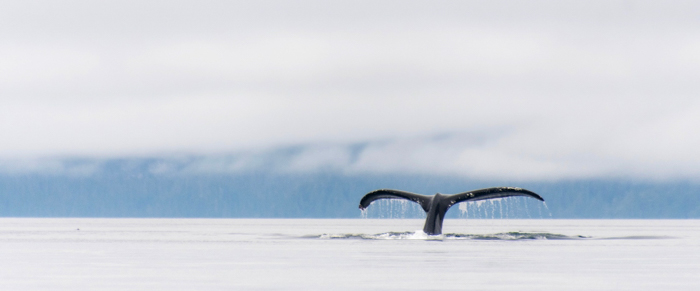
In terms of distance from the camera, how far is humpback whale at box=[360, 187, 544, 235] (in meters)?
37.8

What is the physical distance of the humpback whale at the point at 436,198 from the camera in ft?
124

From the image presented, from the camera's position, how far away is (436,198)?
4050 cm
